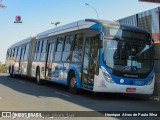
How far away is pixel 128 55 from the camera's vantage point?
A: 1509 centimetres

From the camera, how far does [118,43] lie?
15000mm

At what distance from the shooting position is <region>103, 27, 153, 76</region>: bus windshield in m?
14.7

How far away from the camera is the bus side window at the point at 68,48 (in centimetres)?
1773

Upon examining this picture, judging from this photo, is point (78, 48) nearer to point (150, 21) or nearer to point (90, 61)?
point (90, 61)

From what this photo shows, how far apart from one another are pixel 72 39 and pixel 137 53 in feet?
12.0

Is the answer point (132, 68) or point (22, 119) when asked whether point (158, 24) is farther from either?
point (22, 119)

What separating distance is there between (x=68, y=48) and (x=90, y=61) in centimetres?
304

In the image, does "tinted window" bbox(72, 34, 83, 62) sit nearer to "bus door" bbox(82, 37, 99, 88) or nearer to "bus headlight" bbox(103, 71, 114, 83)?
"bus door" bbox(82, 37, 99, 88)

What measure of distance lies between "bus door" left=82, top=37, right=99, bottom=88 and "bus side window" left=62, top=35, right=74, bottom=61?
1.98m

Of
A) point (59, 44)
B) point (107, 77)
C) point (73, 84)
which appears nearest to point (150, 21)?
point (59, 44)

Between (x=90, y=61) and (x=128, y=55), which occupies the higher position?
(x=128, y=55)

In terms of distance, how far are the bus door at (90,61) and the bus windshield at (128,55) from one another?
46 centimetres

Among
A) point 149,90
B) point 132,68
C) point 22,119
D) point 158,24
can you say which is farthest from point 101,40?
point 158,24

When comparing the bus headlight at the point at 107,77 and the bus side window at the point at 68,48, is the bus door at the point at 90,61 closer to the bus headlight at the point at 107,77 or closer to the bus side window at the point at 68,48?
the bus headlight at the point at 107,77
